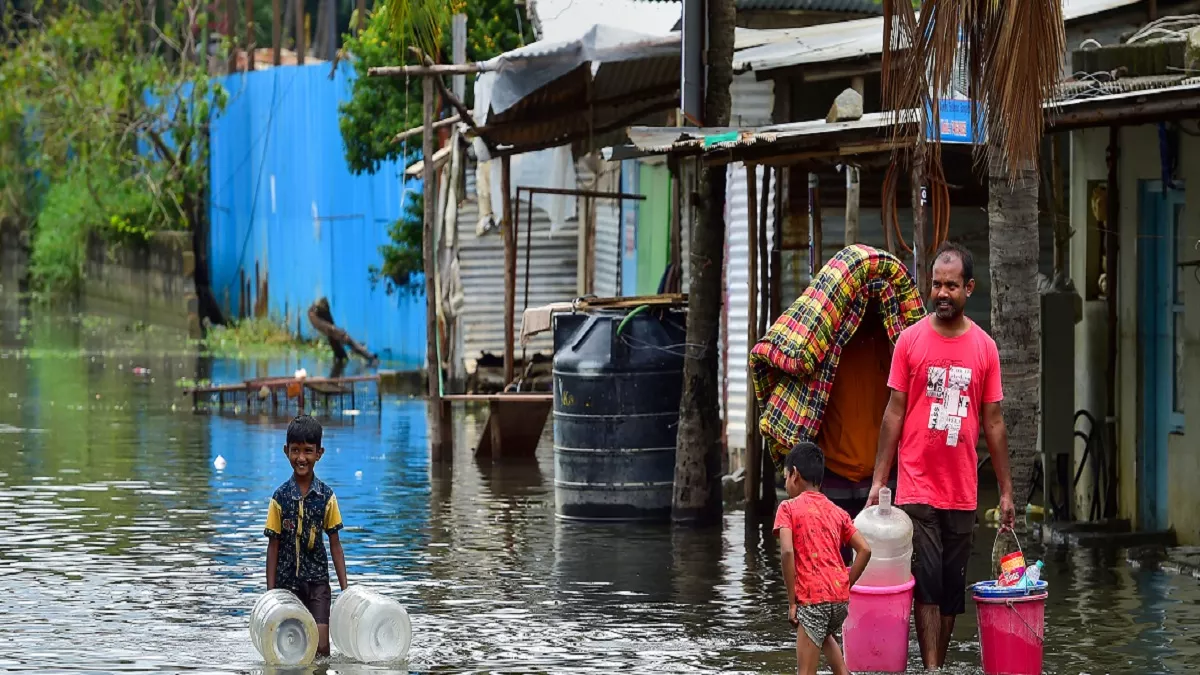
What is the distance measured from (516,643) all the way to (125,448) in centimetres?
992

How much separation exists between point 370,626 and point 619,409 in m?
4.85

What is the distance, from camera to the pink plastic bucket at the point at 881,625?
8.77 meters

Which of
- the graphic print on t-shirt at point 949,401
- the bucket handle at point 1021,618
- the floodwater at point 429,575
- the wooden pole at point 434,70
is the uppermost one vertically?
the wooden pole at point 434,70

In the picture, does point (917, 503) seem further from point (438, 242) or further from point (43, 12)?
point (43, 12)

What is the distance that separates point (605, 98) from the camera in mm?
Result: 19016

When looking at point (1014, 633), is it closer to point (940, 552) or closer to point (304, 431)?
point (940, 552)

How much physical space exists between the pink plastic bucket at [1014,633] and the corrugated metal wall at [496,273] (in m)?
17.6

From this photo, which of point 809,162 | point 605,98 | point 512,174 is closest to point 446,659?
point 809,162

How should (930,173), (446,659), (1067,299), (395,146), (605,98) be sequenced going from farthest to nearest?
(395,146) → (605,98) → (1067,299) → (930,173) → (446,659)

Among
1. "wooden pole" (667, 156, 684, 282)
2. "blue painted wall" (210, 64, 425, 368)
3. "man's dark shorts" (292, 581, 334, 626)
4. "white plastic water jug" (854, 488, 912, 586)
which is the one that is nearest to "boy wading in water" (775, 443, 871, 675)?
"white plastic water jug" (854, 488, 912, 586)

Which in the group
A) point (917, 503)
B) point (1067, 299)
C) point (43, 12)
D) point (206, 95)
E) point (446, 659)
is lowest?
point (446, 659)

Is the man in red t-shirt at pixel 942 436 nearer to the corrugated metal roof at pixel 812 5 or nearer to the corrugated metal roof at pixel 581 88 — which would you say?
the corrugated metal roof at pixel 581 88

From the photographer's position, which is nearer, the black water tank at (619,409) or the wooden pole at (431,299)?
the black water tank at (619,409)

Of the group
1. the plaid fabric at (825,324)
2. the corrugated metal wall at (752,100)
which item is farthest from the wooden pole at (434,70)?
the plaid fabric at (825,324)
